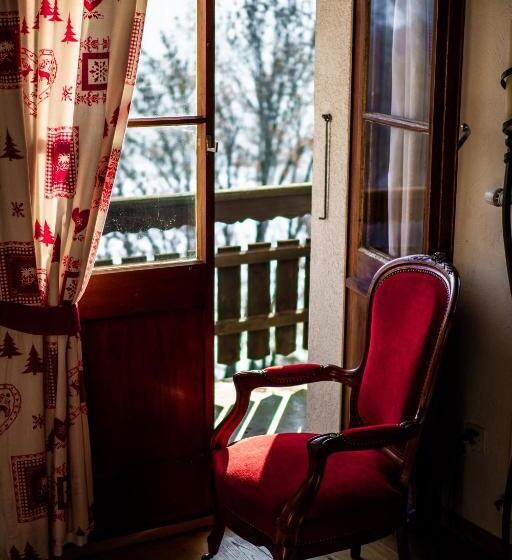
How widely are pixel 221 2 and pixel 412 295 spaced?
2652mm

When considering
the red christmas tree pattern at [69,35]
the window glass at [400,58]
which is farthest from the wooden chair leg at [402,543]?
the red christmas tree pattern at [69,35]

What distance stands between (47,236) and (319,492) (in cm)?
101

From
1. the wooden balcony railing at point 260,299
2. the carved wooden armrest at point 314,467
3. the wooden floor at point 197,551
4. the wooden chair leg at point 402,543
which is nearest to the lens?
the carved wooden armrest at point 314,467

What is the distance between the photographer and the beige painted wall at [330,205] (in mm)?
3055

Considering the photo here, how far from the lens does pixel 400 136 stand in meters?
2.79

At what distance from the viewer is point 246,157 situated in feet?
17.1

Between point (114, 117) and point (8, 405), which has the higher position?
point (114, 117)

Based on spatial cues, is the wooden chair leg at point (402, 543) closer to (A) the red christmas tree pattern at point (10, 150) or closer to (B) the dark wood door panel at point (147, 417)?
(B) the dark wood door panel at point (147, 417)

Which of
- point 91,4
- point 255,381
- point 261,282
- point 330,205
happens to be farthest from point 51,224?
point 261,282

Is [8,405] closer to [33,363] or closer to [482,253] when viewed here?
[33,363]

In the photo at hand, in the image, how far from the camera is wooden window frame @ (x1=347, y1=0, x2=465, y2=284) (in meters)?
2.53

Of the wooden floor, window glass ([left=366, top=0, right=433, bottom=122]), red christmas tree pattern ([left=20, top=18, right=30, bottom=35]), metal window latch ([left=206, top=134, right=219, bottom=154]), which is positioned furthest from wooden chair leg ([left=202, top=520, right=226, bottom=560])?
red christmas tree pattern ([left=20, top=18, right=30, bottom=35])

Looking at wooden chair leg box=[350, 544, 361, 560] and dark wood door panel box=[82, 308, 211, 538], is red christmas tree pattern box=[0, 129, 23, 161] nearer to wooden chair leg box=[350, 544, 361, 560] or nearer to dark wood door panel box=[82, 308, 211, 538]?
dark wood door panel box=[82, 308, 211, 538]

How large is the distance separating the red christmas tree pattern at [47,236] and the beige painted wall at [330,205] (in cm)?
104
